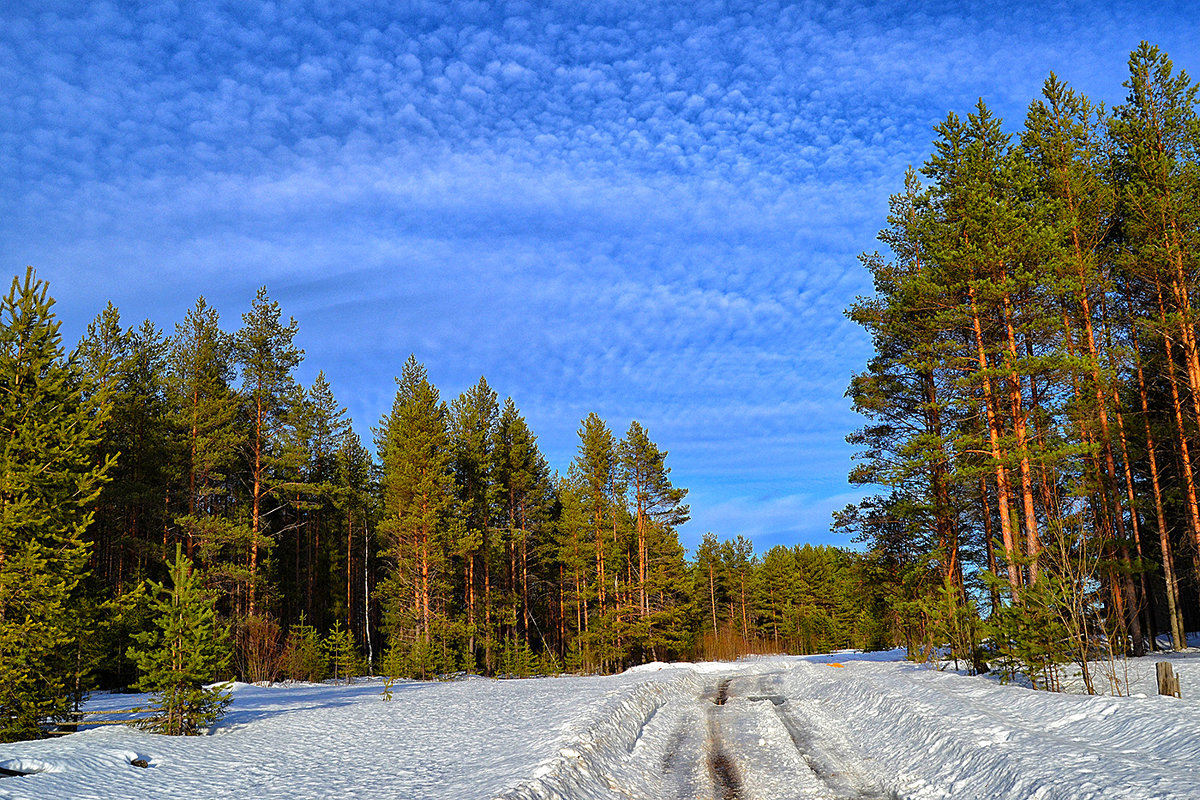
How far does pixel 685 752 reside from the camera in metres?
11.8

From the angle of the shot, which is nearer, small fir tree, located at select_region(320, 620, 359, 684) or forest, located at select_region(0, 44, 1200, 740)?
forest, located at select_region(0, 44, 1200, 740)

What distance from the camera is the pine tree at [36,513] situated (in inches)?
548

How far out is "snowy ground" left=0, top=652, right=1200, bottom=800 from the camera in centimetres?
814

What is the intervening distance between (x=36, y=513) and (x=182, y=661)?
4.70 metres

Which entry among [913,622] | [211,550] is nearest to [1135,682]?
[913,622]

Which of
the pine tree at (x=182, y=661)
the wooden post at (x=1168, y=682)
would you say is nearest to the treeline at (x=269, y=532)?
the pine tree at (x=182, y=661)

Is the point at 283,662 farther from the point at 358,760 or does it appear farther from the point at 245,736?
the point at 358,760

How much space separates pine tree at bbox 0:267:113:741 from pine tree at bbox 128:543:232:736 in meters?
2.23

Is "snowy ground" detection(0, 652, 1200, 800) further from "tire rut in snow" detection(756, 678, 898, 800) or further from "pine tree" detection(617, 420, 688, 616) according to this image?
"pine tree" detection(617, 420, 688, 616)

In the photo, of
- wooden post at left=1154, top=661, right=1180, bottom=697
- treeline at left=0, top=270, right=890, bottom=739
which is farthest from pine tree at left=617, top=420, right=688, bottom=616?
wooden post at left=1154, top=661, right=1180, bottom=697

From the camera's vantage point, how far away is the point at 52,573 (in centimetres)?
1446

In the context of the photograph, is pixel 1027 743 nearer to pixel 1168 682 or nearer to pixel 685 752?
pixel 1168 682

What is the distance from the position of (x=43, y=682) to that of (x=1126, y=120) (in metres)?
34.2

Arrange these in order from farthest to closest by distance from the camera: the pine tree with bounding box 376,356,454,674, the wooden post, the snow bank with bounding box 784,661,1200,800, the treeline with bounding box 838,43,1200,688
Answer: the pine tree with bounding box 376,356,454,674
the treeline with bounding box 838,43,1200,688
the wooden post
the snow bank with bounding box 784,661,1200,800
